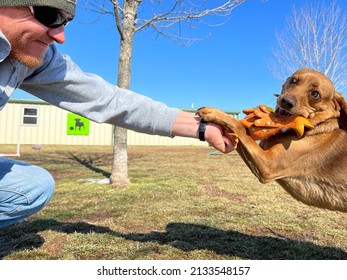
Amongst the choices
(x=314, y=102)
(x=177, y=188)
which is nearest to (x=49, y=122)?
(x=177, y=188)

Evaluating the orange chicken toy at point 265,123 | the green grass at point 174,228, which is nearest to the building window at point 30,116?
the green grass at point 174,228

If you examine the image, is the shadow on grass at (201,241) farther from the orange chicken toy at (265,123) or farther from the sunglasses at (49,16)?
the sunglasses at (49,16)

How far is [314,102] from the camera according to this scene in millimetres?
3154

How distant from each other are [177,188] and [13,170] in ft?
13.8

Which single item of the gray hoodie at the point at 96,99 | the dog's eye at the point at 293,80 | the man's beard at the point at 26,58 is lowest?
the gray hoodie at the point at 96,99

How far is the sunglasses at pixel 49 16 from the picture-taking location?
73.7 inches

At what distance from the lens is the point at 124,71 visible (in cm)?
682

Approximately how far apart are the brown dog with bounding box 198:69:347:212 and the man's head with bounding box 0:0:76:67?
1.48 meters

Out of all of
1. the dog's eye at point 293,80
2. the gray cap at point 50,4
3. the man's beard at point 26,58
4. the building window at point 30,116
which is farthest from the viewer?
the building window at point 30,116

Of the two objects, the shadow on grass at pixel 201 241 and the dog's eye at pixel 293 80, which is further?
the dog's eye at pixel 293 80

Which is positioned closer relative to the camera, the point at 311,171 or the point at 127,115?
the point at 127,115

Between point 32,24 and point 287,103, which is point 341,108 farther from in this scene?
point 32,24

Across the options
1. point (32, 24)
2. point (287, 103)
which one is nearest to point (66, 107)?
point (32, 24)
